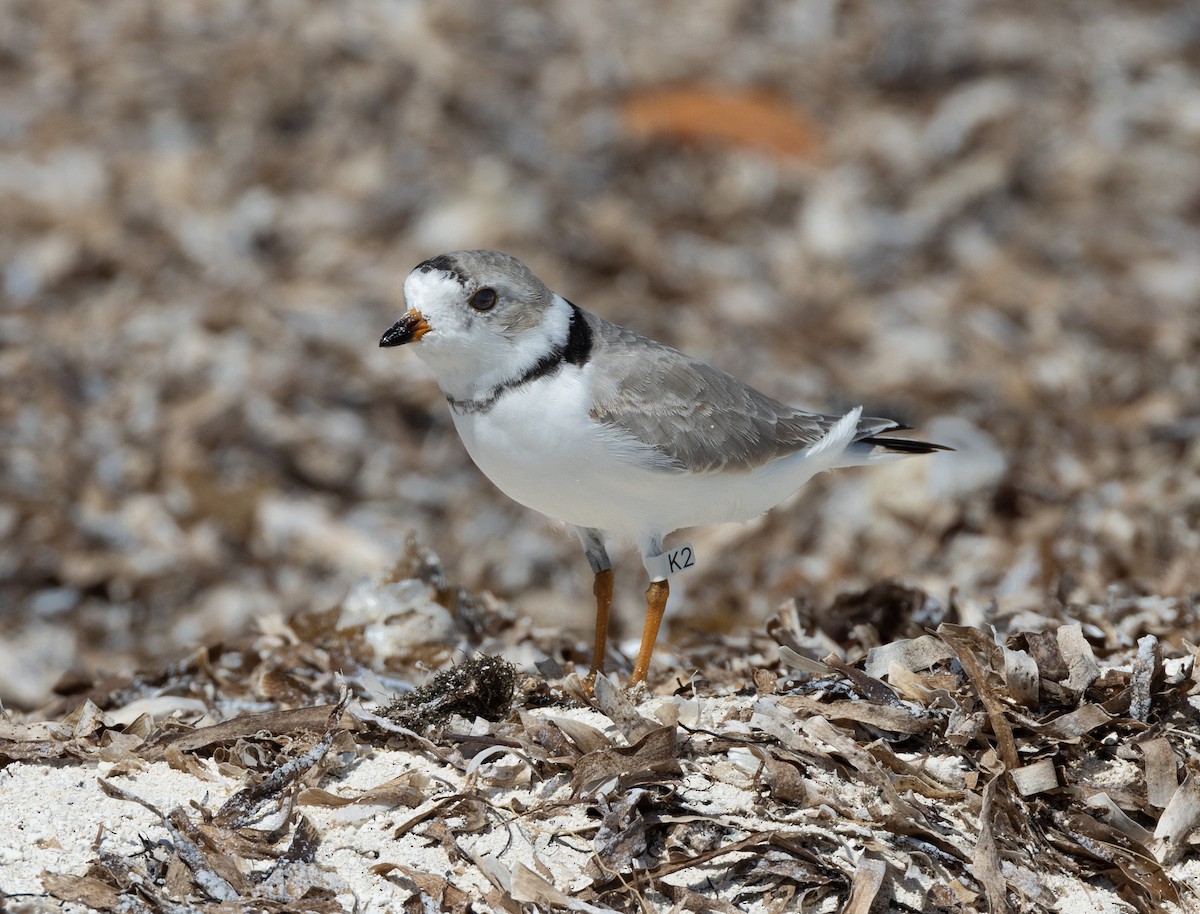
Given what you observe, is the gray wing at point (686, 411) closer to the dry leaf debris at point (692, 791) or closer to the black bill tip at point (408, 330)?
the black bill tip at point (408, 330)

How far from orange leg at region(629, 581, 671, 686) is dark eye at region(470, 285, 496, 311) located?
1.00 meters

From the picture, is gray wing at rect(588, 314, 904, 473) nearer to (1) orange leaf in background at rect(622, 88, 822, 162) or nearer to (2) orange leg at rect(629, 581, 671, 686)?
(2) orange leg at rect(629, 581, 671, 686)

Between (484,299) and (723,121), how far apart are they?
591 cm

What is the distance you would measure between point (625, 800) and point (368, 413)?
439 cm

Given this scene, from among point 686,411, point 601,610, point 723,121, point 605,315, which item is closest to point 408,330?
point 686,411

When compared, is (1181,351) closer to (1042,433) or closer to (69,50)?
(1042,433)

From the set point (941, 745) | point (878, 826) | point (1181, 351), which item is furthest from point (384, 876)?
point (1181, 351)

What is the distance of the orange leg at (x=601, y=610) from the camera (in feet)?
13.1

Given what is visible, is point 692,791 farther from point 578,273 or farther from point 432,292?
point 578,273

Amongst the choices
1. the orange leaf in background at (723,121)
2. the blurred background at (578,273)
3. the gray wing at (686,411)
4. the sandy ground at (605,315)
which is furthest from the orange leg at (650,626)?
the orange leaf in background at (723,121)

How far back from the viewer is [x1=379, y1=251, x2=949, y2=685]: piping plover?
3.58 meters

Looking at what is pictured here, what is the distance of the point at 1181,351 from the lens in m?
7.22

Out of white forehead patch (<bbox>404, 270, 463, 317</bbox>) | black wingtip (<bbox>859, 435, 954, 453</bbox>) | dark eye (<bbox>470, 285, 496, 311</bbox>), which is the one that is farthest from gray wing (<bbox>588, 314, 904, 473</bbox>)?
white forehead patch (<bbox>404, 270, 463, 317</bbox>)

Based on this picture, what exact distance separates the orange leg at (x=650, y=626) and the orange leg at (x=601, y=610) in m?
0.16
